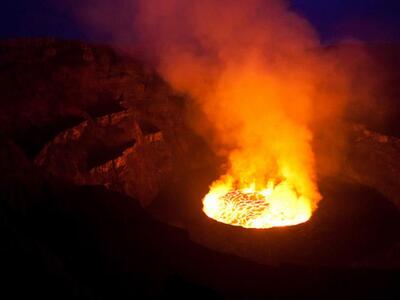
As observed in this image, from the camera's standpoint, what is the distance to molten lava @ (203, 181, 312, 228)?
30.0 ft

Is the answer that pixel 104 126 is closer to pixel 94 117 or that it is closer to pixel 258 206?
pixel 94 117

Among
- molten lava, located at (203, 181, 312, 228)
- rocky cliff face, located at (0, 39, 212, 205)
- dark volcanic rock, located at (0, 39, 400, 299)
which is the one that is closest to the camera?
dark volcanic rock, located at (0, 39, 400, 299)

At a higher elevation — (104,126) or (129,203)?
(104,126)

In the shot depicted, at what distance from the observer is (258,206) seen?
9.80 metres

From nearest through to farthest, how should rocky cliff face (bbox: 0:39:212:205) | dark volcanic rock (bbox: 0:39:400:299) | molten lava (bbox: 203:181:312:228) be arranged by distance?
dark volcanic rock (bbox: 0:39:400:299), molten lava (bbox: 203:181:312:228), rocky cliff face (bbox: 0:39:212:205)

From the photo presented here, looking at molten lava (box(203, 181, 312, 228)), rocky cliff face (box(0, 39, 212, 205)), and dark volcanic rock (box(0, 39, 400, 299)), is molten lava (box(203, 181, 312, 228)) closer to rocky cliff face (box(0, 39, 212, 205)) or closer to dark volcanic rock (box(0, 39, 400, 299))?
dark volcanic rock (box(0, 39, 400, 299))

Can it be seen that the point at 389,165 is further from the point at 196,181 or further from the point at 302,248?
the point at 196,181

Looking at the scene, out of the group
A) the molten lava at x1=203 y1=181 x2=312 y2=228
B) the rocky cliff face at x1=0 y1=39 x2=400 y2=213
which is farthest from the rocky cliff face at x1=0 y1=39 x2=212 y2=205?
the molten lava at x1=203 y1=181 x2=312 y2=228

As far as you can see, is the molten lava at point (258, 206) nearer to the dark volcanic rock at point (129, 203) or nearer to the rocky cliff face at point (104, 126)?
the dark volcanic rock at point (129, 203)

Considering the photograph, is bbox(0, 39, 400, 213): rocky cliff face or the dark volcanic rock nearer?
the dark volcanic rock

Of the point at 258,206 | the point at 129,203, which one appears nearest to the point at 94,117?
the point at 258,206

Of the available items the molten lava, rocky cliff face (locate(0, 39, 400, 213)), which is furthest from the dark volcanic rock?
Answer: the molten lava

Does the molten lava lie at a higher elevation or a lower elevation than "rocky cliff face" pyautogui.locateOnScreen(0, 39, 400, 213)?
lower

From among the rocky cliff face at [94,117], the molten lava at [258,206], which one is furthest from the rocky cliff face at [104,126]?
the molten lava at [258,206]
